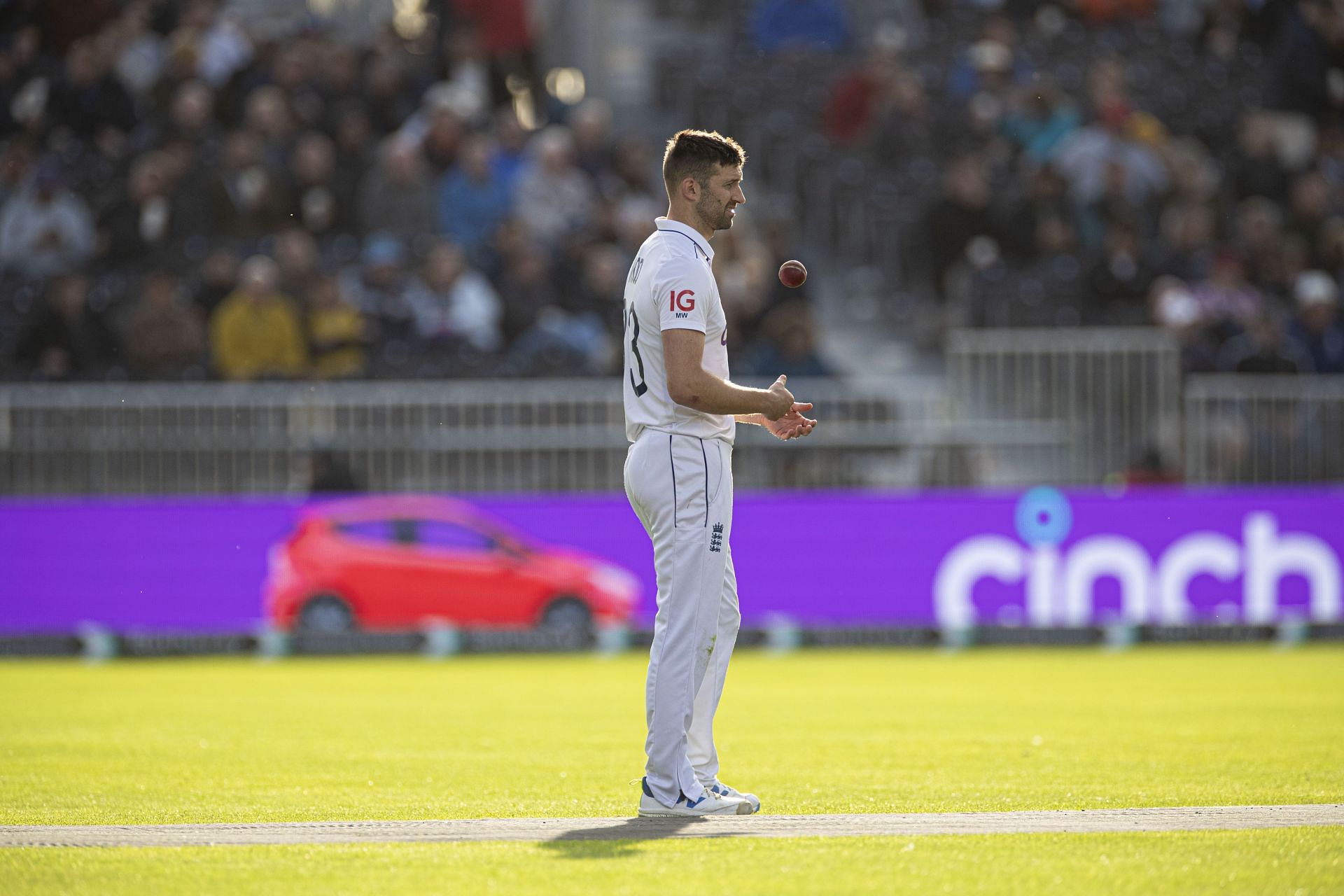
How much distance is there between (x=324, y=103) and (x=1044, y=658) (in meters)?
10.4

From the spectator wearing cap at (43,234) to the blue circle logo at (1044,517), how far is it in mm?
10229

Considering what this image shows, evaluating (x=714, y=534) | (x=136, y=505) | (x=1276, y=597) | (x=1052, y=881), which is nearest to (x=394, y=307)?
(x=136, y=505)

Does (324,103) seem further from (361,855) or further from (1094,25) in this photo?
(361,855)

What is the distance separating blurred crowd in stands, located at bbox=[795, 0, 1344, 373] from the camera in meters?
20.8

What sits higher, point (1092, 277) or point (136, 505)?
point (1092, 277)

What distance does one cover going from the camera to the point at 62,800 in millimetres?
7777

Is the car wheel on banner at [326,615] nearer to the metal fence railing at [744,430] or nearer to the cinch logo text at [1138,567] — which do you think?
the metal fence railing at [744,430]

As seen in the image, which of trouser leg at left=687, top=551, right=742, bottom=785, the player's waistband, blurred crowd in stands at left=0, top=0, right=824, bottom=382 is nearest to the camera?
the player's waistband

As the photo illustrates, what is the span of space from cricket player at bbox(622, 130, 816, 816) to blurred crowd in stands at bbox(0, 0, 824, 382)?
38.1ft

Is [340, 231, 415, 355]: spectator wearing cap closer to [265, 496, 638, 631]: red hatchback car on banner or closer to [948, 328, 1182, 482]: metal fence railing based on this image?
[265, 496, 638, 631]: red hatchback car on banner

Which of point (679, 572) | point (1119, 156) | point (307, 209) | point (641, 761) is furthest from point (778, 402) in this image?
point (1119, 156)

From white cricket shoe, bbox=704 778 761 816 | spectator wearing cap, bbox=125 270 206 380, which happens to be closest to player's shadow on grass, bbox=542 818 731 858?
white cricket shoe, bbox=704 778 761 816

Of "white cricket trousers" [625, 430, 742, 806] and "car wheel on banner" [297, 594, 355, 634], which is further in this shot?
"car wheel on banner" [297, 594, 355, 634]

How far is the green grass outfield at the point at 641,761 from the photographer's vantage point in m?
5.89
